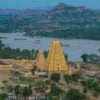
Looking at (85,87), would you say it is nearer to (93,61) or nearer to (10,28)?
(93,61)

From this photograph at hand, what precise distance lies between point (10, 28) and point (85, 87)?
38.6m

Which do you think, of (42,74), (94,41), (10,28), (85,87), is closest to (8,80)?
(42,74)

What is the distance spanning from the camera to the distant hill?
49406 millimetres

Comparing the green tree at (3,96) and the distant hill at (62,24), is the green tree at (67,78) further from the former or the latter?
the distant hill at (62,24)

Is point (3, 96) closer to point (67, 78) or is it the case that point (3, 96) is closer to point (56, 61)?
point (67, 78)

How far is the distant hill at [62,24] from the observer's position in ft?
162

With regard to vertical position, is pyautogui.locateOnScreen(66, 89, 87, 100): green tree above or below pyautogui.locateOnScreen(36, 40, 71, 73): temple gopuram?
below

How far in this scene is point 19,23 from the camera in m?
63.0

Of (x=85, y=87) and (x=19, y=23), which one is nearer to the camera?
(x=85, y=87)

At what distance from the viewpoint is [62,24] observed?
61.8 m

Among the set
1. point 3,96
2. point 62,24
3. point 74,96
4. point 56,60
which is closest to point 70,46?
point 56,60

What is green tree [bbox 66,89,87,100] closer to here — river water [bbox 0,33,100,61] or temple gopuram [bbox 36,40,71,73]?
temple gopuram [bbox 36,40,71,73]

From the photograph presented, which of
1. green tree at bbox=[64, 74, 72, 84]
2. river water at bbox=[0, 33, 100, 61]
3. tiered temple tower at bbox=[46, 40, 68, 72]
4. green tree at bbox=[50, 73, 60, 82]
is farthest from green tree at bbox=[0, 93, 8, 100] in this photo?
river water at bbox=[0, 33, 100, 61]

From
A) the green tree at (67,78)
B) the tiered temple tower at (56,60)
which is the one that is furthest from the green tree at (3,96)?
the tiered temple tower at (56,60)
